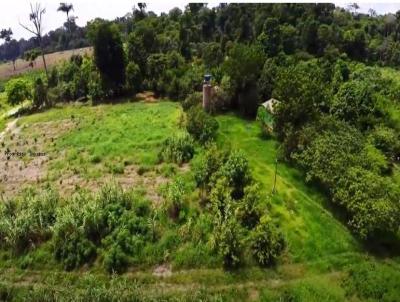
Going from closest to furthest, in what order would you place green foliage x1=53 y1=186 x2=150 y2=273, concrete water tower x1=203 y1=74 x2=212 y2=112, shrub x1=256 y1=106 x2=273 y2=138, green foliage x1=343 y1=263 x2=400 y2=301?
green foliage x1=343 y1=263 x2=400 y2=301
green foliage x1=53 y1=186 x2=150 y2=273
shrub x1=256 y1=106 x2=273 y2=138
concrete water tower x1=203 y1=74 x2=212 y2=112

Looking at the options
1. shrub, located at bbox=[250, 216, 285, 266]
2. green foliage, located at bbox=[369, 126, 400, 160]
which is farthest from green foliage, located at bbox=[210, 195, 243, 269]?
green foliage, located at bbox=[369, 126, 400, 160]

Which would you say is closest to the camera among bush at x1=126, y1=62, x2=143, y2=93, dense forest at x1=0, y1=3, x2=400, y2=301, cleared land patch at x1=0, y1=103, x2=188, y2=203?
dense forest at x1=0, y1=3, x2=400, y2=301

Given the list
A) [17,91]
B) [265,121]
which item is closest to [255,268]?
[265,121]

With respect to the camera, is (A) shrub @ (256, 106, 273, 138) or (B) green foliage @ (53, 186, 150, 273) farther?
(A) shrub @ (256, 106, 273, 138)

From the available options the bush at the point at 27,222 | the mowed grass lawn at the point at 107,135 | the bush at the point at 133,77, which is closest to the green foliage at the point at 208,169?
the mowed grass lawn at the point at 107,135

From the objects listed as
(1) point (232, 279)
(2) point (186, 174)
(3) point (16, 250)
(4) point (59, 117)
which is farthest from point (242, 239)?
(4) point (59, 117)

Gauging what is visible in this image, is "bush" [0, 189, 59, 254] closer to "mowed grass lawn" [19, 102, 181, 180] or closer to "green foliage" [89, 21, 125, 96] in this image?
"mowed grass lawn" [19, 102, 181, 180]

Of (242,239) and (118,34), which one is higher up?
(118,34)

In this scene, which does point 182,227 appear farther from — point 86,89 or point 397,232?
point 86,89
